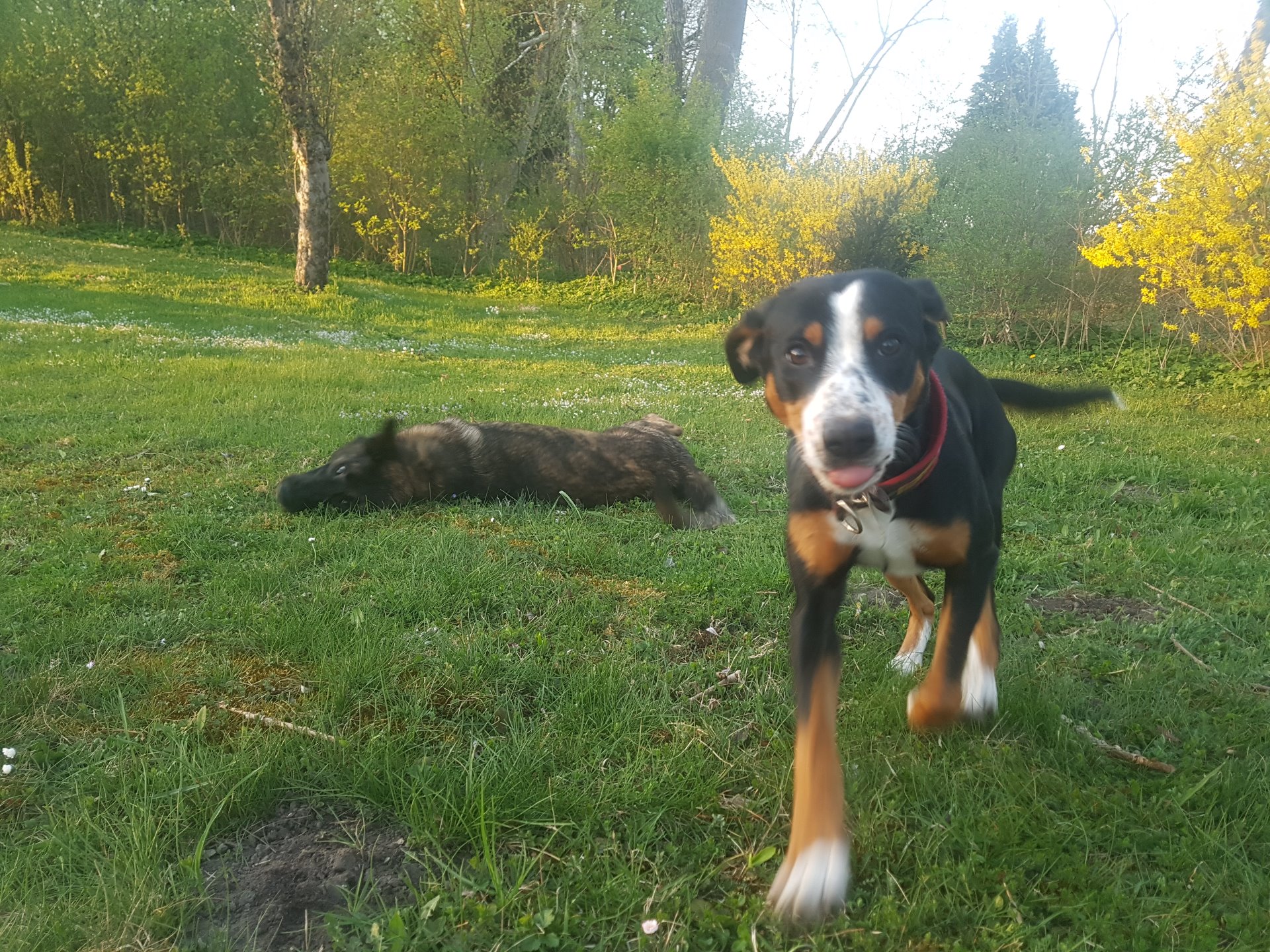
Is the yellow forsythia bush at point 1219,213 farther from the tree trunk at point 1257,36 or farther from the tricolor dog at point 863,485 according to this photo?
the tricolor dog at point 863,485

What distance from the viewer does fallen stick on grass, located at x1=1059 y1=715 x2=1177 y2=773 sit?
104 inches

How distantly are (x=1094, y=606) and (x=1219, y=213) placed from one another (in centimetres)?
739

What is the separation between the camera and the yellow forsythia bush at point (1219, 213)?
29.3ft

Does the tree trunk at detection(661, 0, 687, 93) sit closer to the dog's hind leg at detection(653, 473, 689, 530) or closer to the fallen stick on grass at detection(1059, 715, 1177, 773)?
the dog's hind leg at detection(653, 473, 689, 530)

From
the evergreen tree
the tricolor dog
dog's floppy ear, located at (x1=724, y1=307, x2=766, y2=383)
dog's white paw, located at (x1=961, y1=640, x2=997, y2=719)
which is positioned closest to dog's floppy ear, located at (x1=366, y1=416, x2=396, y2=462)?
dog's floppy ear, located at (x1=724, y1=307, x2=766, y2=383)

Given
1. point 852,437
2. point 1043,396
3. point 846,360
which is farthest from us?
point 1043,396

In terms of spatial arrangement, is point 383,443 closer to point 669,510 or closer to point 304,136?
point 669,510

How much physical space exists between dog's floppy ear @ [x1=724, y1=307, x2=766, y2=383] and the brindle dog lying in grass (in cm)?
227

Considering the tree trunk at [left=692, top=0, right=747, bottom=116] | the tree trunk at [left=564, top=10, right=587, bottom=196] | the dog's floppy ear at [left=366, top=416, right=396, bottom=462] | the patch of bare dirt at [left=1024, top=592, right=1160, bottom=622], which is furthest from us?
the tree trunk at [left=564, top=10, right=587, bottom=196]

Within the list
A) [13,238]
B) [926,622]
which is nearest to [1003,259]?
[926,622]

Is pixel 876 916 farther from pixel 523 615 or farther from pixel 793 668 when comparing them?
pixel 523 615

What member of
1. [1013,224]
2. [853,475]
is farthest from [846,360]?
[1013,224]

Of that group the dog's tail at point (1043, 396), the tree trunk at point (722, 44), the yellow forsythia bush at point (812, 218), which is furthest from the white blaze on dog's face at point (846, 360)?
the tree trunk at point (722, 44)

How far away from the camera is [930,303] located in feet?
9.57
